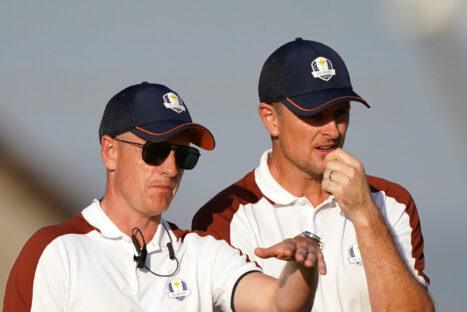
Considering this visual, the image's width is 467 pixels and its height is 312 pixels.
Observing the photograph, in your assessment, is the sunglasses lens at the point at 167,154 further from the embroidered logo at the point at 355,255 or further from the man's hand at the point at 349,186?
the embroidered logo at the point at 355,255

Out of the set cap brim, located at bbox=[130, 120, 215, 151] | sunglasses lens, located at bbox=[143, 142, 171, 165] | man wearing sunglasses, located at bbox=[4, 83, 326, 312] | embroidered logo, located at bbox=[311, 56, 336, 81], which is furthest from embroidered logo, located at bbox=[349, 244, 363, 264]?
sunglasses lens, located at bbox=[143, 142, 171, 165]

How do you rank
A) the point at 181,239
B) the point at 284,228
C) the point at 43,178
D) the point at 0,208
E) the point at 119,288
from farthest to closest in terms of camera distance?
the point at 43,178 → the point at 0,208 → the point at 284,228 → the point at 181,239 → the point at 119,288

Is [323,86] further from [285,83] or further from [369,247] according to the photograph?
[369,247]

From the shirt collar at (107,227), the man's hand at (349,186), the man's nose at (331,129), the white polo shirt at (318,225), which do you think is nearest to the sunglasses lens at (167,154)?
the shirt collar at (107,227)

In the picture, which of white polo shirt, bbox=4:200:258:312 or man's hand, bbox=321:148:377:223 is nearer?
white polo shirt, bbox=4:200:258:312

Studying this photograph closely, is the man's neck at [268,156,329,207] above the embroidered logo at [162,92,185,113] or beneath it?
beneath

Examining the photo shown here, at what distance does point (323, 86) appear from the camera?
5.95m

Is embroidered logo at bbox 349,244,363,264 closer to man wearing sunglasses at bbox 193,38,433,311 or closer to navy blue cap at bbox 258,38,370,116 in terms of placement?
man wearing sunglasses at bbox 193,38,433,311

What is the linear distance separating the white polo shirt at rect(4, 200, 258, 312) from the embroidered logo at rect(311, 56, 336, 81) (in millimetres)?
1183

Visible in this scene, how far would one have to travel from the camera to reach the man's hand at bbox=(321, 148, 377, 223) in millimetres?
5473

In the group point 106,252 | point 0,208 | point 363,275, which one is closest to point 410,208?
point 363,275

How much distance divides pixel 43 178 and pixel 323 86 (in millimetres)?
7089

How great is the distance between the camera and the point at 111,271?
17.1 ft

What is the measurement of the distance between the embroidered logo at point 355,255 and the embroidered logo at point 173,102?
1.22 m
